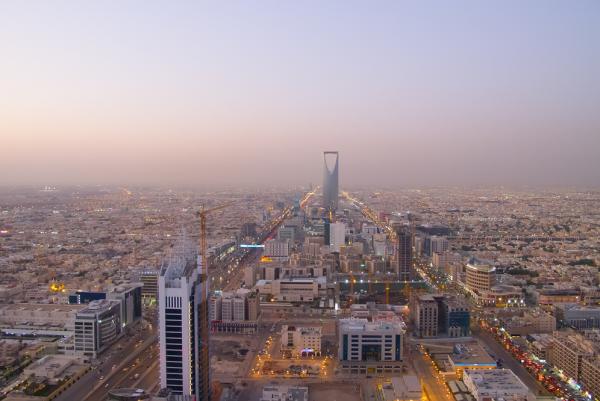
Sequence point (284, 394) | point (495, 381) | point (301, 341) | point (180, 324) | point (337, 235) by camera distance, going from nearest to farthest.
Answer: point (180, 324)
point (284, 394)
point (495, 381)
point (301, 341)
point (337, 235)

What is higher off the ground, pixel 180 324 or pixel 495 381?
pixel 180 324

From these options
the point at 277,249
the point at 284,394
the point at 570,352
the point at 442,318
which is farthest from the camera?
the point at 277,249

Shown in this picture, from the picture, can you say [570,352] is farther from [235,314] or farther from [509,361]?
[235,314]

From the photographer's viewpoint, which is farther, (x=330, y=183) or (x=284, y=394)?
(x=330, y=183)

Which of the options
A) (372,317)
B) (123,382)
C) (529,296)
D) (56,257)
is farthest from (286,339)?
(56,257)

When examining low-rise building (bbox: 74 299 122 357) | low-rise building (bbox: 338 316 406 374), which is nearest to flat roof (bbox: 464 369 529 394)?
low-rise building (bbox: 338 316 406 374)

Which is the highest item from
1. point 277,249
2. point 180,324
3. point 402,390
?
point 180,324

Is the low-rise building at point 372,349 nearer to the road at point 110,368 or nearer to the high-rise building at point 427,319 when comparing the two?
the high-rise building at point 427,319

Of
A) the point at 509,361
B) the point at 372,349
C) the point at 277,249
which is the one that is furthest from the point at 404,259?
the point at 372,349
